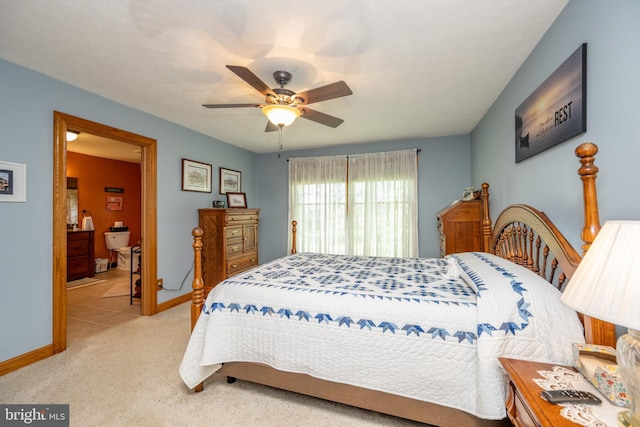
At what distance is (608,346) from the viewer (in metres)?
1.13

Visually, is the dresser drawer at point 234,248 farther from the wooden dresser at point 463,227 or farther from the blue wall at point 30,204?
the wooden dresser at point 463,227

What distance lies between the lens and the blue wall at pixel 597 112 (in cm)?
113

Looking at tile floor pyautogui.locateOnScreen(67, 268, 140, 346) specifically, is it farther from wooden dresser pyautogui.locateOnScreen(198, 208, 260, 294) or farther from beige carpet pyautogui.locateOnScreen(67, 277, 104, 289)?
wooden dresser pyautogui.locateOnScreen(198, 208, 260, 294)

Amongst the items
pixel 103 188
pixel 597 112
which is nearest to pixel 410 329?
pixel 597 112

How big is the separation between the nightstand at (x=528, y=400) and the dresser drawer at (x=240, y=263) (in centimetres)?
351

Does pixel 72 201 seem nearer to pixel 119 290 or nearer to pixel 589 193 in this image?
pixel 119 290

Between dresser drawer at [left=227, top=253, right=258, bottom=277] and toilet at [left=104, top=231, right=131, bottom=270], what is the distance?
10.1ft

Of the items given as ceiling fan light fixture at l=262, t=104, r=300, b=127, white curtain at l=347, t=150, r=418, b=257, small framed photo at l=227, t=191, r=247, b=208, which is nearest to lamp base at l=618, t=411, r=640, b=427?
ceiling fan light fixture at l=262, t=104, r=300, b=127

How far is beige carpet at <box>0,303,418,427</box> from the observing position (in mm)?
1667

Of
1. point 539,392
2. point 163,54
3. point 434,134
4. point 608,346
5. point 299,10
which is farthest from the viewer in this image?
point 434,134

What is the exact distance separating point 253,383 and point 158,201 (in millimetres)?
2537

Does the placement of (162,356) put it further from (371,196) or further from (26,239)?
(371,196)

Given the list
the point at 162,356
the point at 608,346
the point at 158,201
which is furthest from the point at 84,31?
the point at 608,346

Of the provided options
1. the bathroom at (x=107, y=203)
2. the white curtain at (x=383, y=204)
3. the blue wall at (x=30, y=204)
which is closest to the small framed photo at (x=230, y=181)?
the blue wall at (x=30, y=204)
